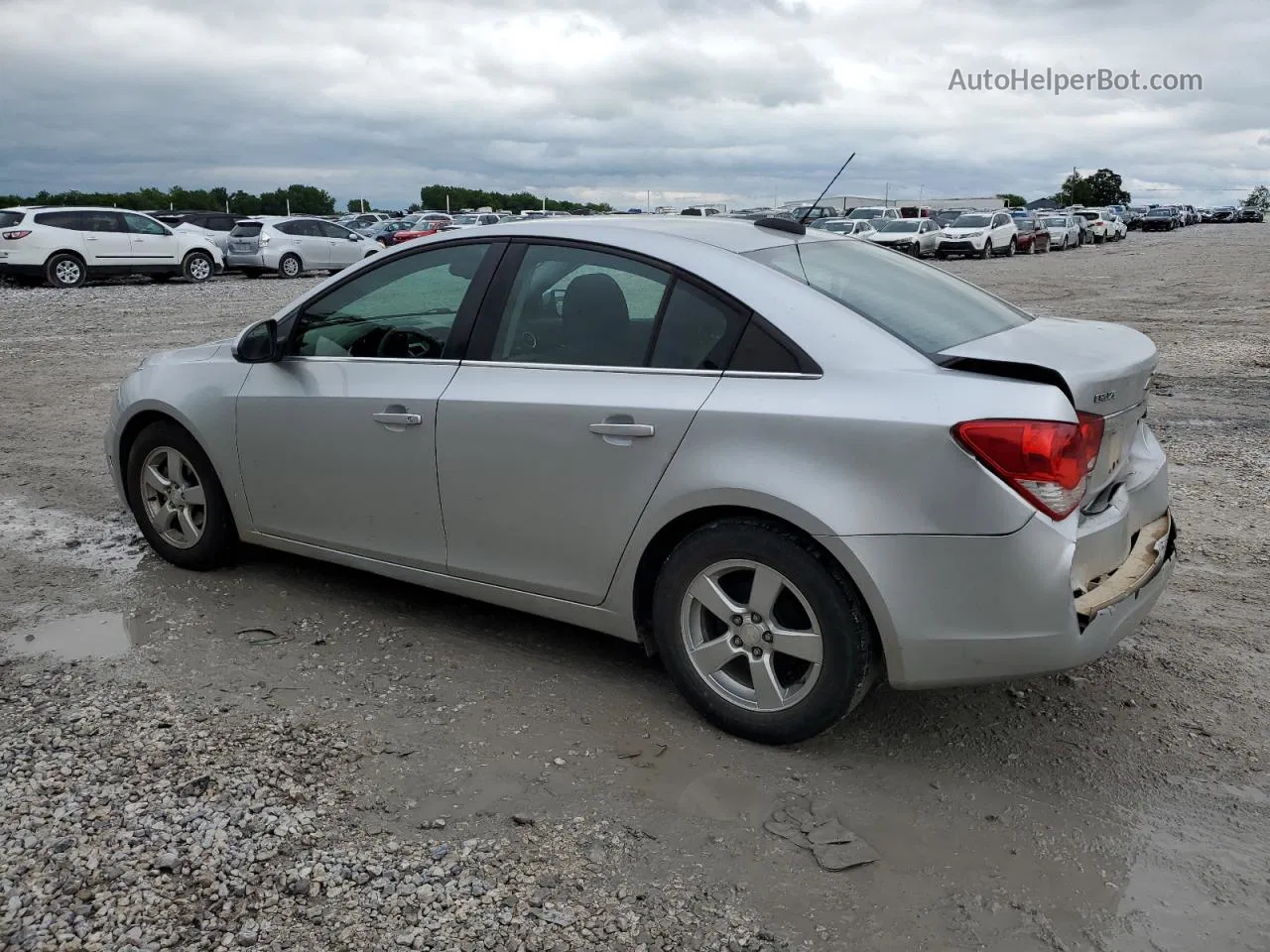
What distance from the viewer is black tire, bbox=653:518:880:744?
10.8ft

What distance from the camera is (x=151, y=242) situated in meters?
24.0

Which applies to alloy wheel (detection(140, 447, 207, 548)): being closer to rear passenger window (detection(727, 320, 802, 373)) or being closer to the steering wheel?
the steering wheel

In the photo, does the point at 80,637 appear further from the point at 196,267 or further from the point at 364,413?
the point at 196,267

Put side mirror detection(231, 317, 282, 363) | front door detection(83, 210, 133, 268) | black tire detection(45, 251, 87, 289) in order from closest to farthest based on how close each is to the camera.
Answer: side mirror detection(231, 317, 282, 363) < black tire detection(45, 251, 87, 289) < front door detection(83, 210, 133, 268)

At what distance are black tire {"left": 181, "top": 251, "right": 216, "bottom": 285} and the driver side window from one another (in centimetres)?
2237

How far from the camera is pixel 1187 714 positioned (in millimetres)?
3770

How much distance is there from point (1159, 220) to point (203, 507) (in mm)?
77613

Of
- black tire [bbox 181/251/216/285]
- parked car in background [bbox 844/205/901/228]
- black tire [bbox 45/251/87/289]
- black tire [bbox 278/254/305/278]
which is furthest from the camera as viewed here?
parked car in background [bbox 844/205/901/228]

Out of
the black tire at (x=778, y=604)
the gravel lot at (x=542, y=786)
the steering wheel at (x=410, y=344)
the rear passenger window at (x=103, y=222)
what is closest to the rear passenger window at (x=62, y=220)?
the rear passenger window at (x=103, y=222)

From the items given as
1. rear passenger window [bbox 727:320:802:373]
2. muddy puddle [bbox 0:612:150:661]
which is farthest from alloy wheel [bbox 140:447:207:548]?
rear passenger window [bbox 727:320:802:373]

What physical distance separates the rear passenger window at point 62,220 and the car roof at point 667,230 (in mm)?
21329

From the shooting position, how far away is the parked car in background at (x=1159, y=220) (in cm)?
7262

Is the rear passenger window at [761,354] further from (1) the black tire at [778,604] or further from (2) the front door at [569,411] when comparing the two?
(1) the black tire at [778,604]

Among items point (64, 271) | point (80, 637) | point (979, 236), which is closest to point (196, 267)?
point (64, 271)
